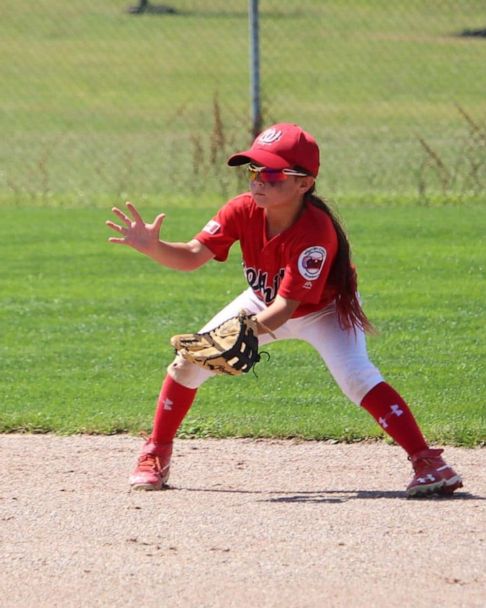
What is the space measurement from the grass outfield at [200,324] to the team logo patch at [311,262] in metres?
1.26

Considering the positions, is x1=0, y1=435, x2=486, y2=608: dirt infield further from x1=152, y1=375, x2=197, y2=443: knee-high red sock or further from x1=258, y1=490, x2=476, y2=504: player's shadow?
x1=152, y1=375, x2=197, y2=443: knee-high red sock

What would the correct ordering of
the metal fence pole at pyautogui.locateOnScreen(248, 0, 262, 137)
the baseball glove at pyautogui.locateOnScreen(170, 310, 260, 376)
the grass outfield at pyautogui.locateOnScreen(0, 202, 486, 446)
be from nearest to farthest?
the baseball glove at pyautogui.locateOnScreen(170, 310, 260, 376), the grass outfield at pyautogui.locateOnScreen(0, 202, 486, 446), the metal fence pole at pyautogui.locateOnScreen(248, 0, 262, 137)

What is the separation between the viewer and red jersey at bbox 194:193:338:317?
4832 mm

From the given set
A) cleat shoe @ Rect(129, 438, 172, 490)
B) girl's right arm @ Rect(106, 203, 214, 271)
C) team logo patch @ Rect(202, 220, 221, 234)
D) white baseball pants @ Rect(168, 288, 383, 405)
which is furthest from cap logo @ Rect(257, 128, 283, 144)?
cleat shoe @ Rect(129, 438, 172, 490)

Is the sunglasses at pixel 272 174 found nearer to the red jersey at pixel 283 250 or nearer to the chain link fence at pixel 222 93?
the red jersey at pixel 283 250

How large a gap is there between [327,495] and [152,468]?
0.65m

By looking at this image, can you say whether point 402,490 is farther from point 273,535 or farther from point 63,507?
point 63,507

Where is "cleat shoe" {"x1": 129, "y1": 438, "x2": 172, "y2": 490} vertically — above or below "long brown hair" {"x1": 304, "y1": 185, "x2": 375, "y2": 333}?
below

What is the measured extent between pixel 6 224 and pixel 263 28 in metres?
7.38

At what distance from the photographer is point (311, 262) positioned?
Result: 484 centimetres

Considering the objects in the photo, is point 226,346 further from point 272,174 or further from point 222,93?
point 222,93

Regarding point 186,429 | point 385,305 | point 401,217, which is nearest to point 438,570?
point 186,429

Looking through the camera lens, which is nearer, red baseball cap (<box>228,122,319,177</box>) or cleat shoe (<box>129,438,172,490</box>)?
red baseball cap (<box>228,122,319,177</box>)

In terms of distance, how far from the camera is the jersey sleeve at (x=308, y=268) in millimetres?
4816
